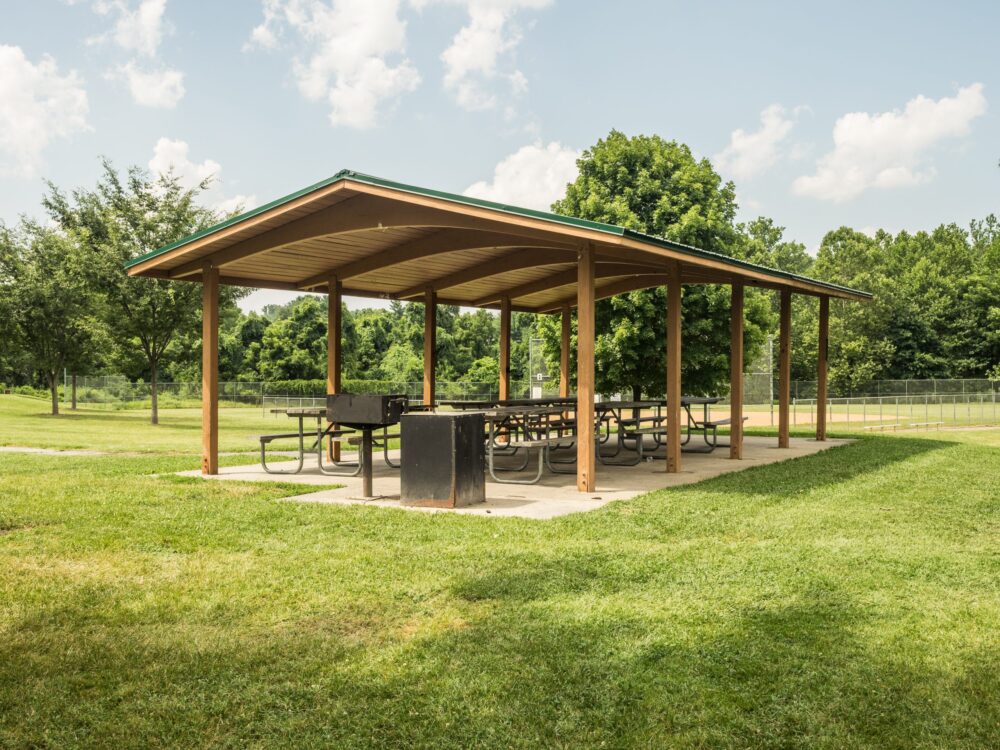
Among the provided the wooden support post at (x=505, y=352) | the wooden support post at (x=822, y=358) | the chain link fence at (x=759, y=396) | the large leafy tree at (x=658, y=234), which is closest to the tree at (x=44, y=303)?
the chain link fence at (x=759, y=396)

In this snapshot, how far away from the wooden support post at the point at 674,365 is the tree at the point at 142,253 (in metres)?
22.3

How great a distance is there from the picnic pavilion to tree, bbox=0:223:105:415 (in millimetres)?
22793

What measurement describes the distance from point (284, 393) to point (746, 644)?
46007 millimetres

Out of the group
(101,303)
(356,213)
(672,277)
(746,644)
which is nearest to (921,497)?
(672,277)

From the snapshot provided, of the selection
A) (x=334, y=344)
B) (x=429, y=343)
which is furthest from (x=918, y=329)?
(x=334, y=344)

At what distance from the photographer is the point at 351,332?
183 feet

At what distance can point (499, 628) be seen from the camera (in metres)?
4.78

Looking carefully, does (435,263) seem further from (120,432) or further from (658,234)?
(120,432)

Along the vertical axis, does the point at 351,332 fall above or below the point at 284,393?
above

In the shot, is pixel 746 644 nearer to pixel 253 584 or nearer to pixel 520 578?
pixel 520 578

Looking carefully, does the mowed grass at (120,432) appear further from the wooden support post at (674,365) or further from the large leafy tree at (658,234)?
the large leafy tree at (658,234)

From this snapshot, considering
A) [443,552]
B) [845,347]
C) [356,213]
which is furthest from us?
[845,347]

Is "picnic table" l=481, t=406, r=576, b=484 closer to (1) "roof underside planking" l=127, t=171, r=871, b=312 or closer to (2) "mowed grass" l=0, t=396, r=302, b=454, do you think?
(1) "roof underside planking" l=127, t=171, r=871, b=312

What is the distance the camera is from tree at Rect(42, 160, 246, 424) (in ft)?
98.4
